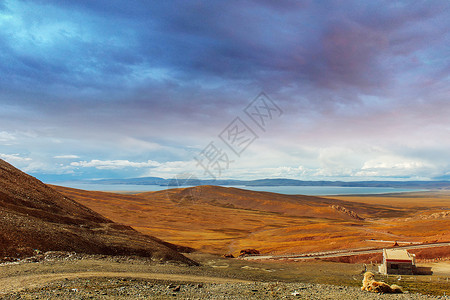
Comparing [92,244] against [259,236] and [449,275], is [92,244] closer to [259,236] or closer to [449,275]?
[449,275]

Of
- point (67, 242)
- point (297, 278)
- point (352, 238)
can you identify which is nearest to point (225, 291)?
point (297, 278)

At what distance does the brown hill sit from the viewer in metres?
28.9

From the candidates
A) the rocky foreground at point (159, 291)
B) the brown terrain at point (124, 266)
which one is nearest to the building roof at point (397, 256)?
the brown terrain at point (124, 266)

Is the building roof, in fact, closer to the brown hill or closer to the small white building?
the small white building

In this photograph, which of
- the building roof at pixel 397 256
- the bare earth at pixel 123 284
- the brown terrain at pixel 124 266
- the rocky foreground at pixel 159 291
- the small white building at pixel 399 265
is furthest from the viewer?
the building roof at pixel 397 256

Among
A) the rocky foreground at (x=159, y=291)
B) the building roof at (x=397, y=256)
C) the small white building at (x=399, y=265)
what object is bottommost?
the small white building at (x=399, y=265)

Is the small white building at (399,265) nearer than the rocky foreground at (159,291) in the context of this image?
No

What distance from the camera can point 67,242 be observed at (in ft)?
106

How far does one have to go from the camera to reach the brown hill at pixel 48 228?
28859 mm

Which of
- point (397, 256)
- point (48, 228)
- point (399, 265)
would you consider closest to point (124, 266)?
point (48, 228)

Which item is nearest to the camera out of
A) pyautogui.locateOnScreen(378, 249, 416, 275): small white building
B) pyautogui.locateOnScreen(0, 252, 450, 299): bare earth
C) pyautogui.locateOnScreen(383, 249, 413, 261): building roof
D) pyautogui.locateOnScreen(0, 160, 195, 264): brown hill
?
pyautogui.locateOnScreen(0, 252, 450, 299): bare earth

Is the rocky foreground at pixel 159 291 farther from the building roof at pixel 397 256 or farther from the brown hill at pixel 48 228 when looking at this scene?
the building roof at pixel 397 256

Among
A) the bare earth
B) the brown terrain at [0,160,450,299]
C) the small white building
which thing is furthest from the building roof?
the bare earth

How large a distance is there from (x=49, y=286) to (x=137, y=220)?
105584 millimetres
